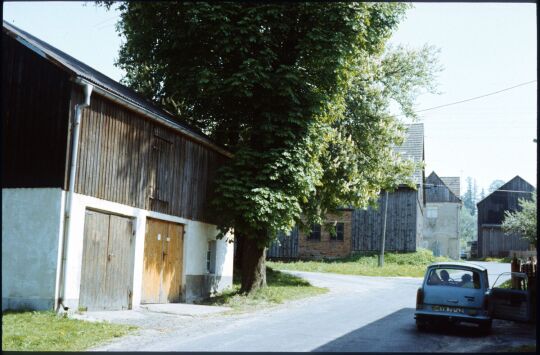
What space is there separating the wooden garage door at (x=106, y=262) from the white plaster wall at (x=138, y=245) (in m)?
0.23

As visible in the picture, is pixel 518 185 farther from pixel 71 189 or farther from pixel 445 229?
pixel 71 189

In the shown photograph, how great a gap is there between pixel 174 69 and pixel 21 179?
8.93m

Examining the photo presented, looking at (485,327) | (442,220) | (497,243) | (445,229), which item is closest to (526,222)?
(497,243)

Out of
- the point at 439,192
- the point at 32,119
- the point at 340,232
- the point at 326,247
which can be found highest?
the point at 439,192

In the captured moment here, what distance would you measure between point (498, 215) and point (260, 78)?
57256 mm

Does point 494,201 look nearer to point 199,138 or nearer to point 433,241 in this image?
point 433,241

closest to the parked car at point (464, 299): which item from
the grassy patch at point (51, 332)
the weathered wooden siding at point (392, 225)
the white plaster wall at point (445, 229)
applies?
the grassy patch at point (51, 332)

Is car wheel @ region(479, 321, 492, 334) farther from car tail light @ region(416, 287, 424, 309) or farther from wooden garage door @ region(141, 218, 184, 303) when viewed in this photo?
wooden garage door @ region(141, 218, 184, 303)

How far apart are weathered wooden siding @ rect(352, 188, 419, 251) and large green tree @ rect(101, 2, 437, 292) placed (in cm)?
2209

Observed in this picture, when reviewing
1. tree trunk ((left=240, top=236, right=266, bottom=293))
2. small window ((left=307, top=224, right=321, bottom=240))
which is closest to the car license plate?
tree trunk ((left=240, top=236, right=266, bottom=293))

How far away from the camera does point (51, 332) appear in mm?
12508

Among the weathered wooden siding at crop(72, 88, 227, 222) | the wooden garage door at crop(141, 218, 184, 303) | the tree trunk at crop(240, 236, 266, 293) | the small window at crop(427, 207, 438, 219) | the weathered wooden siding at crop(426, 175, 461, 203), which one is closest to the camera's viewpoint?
the weathered wooden siding at crop(72, 88, 227, 222)

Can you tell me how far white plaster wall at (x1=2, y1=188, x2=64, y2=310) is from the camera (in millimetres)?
14555

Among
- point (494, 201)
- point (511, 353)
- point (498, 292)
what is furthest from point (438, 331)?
point (494, 201)
